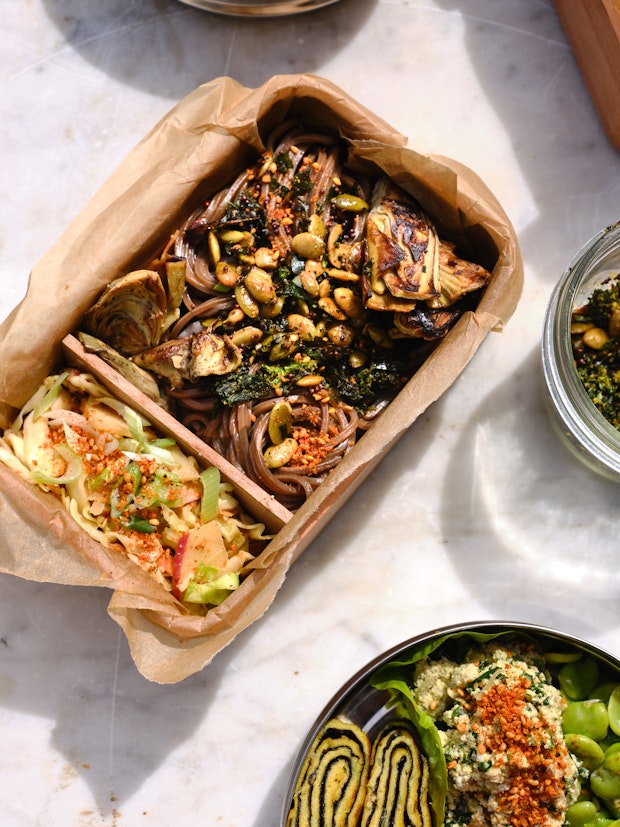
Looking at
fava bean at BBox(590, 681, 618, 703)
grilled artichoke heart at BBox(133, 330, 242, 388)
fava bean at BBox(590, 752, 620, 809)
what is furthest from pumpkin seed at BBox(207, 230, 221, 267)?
fava bean at BBox(590, 752, 620, 809)

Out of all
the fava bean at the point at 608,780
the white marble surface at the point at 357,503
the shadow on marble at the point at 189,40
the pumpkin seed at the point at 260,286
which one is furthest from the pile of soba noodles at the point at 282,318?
the fava bean at the point at 608,780

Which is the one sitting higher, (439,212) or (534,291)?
(439,212)

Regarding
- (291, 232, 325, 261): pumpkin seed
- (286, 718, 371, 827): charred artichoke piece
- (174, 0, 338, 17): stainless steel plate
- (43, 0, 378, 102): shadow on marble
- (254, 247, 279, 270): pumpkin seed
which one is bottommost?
(286, 718, 371, 827): charred artichoke piece

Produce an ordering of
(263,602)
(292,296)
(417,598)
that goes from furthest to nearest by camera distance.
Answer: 1. (417,598)
2. (292,296)
3. (263,602)

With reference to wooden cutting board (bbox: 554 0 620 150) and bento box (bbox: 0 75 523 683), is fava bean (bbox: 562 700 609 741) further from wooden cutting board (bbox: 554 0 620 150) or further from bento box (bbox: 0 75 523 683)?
wooden cutting board (bbox: 554 0 620 150)

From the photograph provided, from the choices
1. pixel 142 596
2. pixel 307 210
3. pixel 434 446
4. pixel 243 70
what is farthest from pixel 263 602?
pixel 243 70

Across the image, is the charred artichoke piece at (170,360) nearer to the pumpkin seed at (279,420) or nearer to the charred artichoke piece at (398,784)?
the pumpkin seed at (279,420)

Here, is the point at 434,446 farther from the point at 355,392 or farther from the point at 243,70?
the point at 243,70
